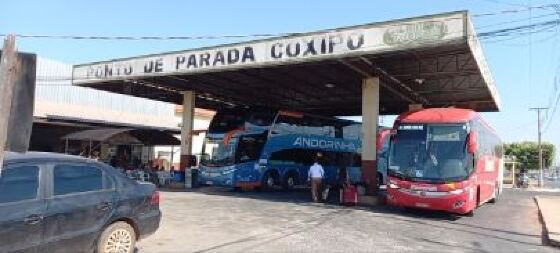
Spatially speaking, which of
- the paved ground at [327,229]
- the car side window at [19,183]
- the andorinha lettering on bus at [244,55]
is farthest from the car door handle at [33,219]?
the andorinha lettering on bus at [244,55]

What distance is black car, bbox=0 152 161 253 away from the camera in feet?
23.0

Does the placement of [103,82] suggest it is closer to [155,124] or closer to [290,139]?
[290,139]

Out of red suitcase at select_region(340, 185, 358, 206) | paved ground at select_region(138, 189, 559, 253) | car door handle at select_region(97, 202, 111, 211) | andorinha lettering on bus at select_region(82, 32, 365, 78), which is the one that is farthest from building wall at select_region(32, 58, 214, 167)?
car door handle at select_region(97, 202, 111, 211)

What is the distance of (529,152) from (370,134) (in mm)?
75791

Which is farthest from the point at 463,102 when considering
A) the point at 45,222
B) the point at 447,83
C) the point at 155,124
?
the point at 45,222

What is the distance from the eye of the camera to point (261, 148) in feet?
83.5

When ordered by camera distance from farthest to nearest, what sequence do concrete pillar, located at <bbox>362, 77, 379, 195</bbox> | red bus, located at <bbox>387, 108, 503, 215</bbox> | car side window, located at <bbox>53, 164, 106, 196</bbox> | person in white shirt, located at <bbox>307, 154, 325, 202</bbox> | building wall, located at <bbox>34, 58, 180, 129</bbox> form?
building wall, located at <bbox>34, 58, 180, 129</bbox>
concrete pillar, located at <bbox>362, 77, 379, 195</bbox>
person in white shirt, located at <bbox>307, 154, 325, 202</bbox>
red bus, located at <bbox>387, 108, 503, 215</bbox>
car side window, located at <bbox>53, 164, 106, 196</bbox>

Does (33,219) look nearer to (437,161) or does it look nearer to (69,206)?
(69,206)

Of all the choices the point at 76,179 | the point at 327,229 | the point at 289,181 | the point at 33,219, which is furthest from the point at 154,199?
the point at 289,181

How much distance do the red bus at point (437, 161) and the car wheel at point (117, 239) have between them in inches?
398

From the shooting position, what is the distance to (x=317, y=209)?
1784 centimetres

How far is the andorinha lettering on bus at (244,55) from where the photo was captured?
61.2ft

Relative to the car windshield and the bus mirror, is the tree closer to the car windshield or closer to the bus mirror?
the car windshield

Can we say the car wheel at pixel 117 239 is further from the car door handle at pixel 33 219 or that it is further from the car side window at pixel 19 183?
the car side window at pixel 19 183
